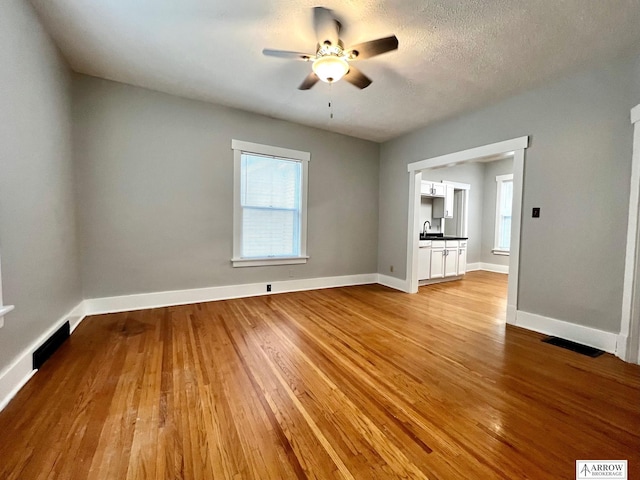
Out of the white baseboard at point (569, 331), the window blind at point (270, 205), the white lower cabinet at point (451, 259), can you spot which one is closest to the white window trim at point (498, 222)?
the white lower cabinet at point (451, 259)

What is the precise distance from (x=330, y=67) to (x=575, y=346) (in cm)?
343

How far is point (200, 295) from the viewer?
379 centimetres

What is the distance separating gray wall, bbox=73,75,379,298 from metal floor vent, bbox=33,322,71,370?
79 cm

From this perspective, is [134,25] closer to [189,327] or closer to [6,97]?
[6,97]

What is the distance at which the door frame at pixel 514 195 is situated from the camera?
313cm

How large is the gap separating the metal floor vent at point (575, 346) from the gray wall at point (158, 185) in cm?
330

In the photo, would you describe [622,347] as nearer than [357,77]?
Yes

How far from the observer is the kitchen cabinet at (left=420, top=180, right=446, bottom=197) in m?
5.99

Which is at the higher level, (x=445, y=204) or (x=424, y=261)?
(x=445, y=204)

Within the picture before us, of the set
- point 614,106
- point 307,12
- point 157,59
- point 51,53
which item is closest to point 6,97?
point 51,53

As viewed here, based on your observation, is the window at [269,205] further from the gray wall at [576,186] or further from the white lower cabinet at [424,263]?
the gray wall at [576,186]

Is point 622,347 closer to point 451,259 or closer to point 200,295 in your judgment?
point 451,259

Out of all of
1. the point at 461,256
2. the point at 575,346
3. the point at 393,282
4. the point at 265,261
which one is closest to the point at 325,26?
the point at 265,261

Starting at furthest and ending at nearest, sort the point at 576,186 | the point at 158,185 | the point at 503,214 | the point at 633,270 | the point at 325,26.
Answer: the point at 503,214 → the point at 158,185 → the point at 576,186 → the point at 633,270 → the point at 325,26
